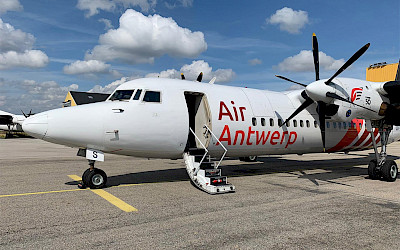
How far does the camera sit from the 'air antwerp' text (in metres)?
12.0

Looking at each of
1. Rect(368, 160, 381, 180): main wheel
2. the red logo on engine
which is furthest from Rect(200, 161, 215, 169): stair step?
Rect(368, 160, 381, 180): main wheel

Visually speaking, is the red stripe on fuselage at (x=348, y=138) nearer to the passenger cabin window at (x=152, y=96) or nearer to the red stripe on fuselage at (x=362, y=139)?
the red stripe on fuselage at (x=362, y=139)

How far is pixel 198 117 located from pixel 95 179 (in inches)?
182

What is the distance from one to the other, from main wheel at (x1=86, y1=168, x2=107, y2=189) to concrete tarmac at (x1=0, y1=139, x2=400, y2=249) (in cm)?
38

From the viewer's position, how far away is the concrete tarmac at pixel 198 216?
5703 millimetres

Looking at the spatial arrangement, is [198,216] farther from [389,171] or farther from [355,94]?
[389,171]

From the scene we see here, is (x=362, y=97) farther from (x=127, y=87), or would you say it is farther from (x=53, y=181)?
(x=53, y=181)

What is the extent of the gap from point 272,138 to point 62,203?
8.77 meters

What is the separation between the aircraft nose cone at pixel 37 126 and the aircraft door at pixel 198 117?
5029 millimetres

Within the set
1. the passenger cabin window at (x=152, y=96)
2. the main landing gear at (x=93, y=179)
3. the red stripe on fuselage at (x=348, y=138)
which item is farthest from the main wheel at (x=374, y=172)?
the main landing gear at (x=93, y=179)

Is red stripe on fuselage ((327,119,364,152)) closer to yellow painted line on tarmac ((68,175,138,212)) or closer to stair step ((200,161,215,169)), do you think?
stair step ((200,161,215,169))

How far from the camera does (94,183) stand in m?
10.3

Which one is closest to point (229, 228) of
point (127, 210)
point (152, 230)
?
point (152, 230)

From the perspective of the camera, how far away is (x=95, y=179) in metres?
10.3
